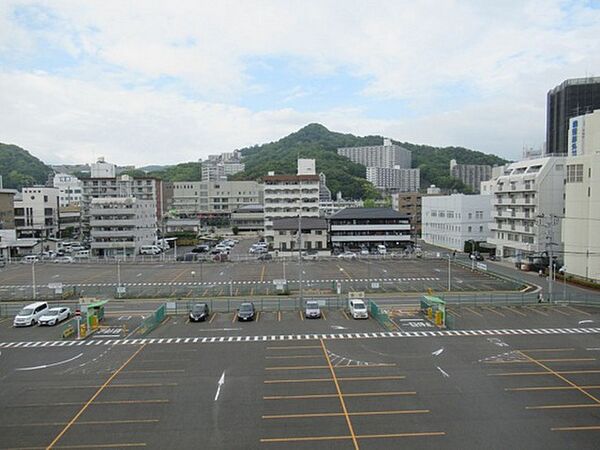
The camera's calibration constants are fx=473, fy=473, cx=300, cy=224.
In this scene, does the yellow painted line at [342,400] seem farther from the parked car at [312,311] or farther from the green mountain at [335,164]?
the green mountain at [335,164]

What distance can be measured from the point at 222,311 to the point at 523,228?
38.8 meters

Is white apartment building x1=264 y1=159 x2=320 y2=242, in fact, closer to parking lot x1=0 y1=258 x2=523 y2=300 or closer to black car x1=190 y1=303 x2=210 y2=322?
parking lot x1=0 y1=258 x2=523 y2=300

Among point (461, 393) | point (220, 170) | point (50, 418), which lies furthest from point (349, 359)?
point (220, 170)

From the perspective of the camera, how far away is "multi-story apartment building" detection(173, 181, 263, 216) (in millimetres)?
121938

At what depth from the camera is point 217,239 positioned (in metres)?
86.5

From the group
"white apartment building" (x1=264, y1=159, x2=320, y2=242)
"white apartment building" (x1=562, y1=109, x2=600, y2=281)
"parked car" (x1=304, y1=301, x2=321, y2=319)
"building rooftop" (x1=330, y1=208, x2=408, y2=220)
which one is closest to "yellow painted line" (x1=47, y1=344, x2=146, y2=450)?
"parked car" (x1=304, y1=301, x2=321, y2=319)

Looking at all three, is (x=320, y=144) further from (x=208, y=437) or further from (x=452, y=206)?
(x=208, y=437)

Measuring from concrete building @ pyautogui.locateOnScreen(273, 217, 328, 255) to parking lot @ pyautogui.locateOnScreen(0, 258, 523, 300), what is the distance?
8196 millimetres

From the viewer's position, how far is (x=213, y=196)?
123 m

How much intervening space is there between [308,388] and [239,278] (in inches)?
1206

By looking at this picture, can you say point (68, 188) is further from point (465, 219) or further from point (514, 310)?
point (514, 310)

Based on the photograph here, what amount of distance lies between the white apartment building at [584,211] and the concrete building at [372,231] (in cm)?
2609

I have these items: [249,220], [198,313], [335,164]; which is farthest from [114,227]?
[335,164]

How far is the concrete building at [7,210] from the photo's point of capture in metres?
73.1
